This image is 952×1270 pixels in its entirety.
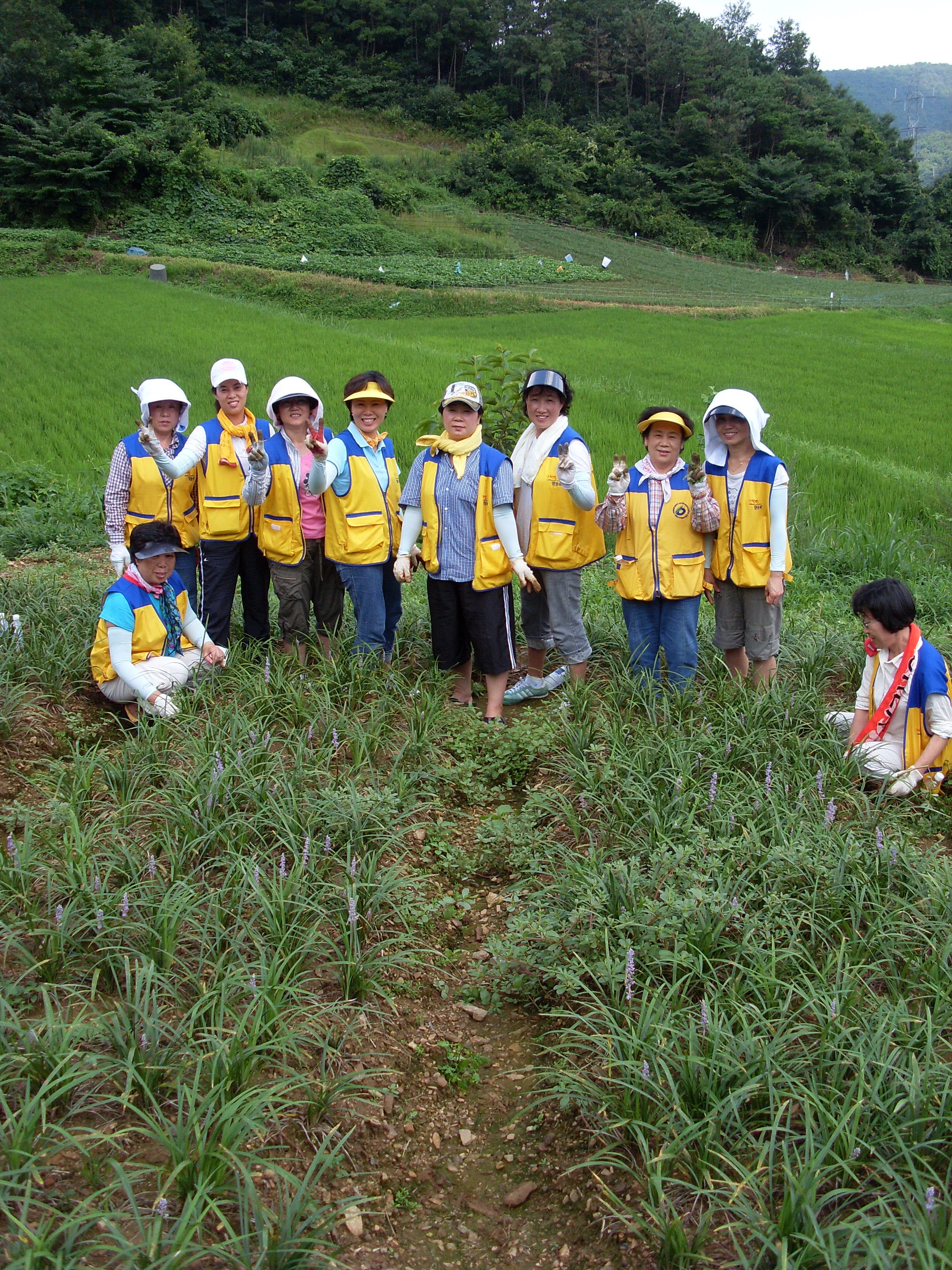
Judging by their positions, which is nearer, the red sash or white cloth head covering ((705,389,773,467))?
the red sash

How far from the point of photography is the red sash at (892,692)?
395cm

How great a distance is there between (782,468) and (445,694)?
6.40 feet

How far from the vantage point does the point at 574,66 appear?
6034 cm

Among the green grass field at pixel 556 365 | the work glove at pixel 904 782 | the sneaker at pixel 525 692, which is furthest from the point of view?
the green grass field at pixel 556 365

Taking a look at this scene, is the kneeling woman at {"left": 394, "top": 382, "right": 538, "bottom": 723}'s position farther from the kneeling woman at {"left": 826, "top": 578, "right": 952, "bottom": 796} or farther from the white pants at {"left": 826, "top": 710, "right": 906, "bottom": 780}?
the white pants at {"left": 826, "top": 710, "right": 906, "bottom": 780}

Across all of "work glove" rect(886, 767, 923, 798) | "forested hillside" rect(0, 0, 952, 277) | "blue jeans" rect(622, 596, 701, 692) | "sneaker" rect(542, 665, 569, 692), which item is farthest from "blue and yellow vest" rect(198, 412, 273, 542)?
"forested hillside" rect(0, 0, 952, 277)

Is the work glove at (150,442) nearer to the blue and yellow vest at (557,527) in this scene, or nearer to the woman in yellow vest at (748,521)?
the blue and yellow vest at (557,527)

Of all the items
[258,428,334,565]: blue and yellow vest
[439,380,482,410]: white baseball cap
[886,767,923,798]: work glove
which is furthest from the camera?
[258,428,334,565]: blue and yellow vest

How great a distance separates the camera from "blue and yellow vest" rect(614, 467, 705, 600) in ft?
15.0

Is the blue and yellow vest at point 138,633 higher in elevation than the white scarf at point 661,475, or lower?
lower

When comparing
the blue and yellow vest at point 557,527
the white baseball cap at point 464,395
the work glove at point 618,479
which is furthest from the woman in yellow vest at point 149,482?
the work glove at point 618,479

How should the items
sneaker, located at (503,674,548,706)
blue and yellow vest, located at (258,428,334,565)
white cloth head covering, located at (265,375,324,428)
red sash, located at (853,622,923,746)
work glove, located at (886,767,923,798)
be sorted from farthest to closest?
sneaker, located at (503,674,548,706), blue and yellow vest, located at (258,428,334,565), white cloth head covering, located at (265,375,324,428), red sash, located at (853,622,923,746), work glove, located at (886,767,923,798)

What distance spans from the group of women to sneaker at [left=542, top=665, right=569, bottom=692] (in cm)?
2

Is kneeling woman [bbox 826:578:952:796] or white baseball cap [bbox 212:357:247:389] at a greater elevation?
white baseball cap [bbox 212:357:247:389]
